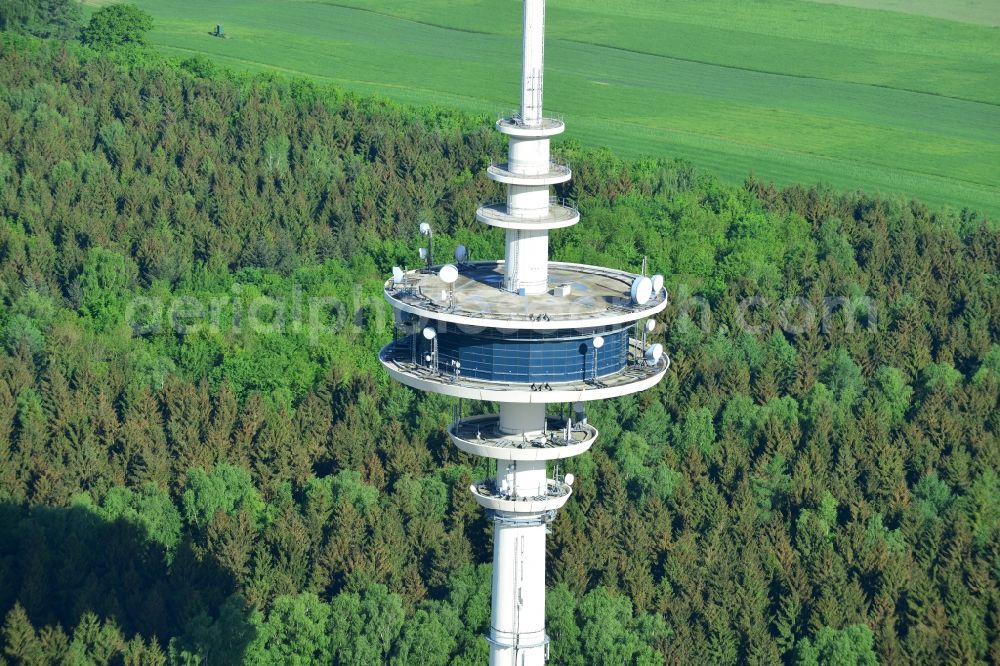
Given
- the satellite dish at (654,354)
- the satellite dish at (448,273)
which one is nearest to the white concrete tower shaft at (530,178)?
the satellite dish at (448,273)

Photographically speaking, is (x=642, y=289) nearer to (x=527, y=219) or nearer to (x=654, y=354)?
(x=654, y=354)

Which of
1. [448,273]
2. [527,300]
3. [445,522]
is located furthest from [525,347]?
[445,522]

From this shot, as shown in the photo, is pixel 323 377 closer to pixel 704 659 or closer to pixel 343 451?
pixel 343 451

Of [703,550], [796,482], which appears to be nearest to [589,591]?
[703,550]

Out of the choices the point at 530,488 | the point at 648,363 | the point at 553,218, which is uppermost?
the point at 553,218

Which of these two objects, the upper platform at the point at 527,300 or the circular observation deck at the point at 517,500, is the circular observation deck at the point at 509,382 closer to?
the upper platform at the point at 527,300

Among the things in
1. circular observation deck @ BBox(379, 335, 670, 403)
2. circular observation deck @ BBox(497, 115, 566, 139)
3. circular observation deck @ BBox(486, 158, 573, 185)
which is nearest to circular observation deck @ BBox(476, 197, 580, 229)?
circular observation deck @ BBox(486, 158, 573, 185)
